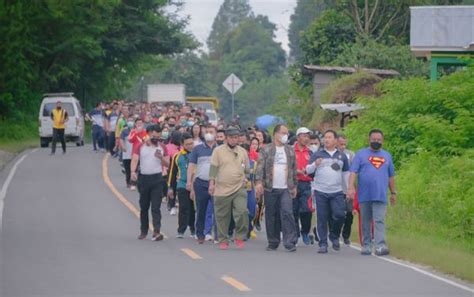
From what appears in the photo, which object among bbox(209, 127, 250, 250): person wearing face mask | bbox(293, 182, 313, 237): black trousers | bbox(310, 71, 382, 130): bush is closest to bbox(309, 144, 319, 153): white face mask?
bbox(293, 182, 313, 237): black trousers

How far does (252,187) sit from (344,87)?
721 inches

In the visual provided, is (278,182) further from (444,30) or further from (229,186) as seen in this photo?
(444,30)

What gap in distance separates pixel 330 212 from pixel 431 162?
8332 mm

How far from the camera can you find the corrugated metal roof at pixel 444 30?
38.1m

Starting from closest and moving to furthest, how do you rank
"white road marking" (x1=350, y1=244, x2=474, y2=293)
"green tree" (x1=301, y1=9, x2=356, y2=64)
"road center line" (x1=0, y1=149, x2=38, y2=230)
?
"white road marking" (x1=350, y1=244, x2=474, y2=293) → "road center line" (x1=0, y1=149, x2=38, y2=230) → "green tree" (x1=301, y1=9, x2=356, y2=64)

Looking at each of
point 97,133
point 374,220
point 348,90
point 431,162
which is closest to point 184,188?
point 374,220

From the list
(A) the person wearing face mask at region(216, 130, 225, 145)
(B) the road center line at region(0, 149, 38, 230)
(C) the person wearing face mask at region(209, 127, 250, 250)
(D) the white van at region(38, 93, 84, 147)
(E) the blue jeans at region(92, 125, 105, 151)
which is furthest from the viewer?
(D) the white van at region(38, 93, 84, 147)

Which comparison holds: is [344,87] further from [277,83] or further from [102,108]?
[277,83]

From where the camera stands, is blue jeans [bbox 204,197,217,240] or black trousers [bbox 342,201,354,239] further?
blue jeans [bbox 204,197,217,240]

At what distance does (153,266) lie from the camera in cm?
1747

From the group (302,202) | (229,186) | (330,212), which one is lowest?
(330,212)

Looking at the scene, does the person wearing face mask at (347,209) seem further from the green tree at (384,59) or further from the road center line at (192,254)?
the green tree at (384,59)

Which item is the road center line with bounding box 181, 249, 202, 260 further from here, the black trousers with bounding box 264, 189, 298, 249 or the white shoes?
the white shoes

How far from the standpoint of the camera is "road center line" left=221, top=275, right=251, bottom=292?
15.1 meters
